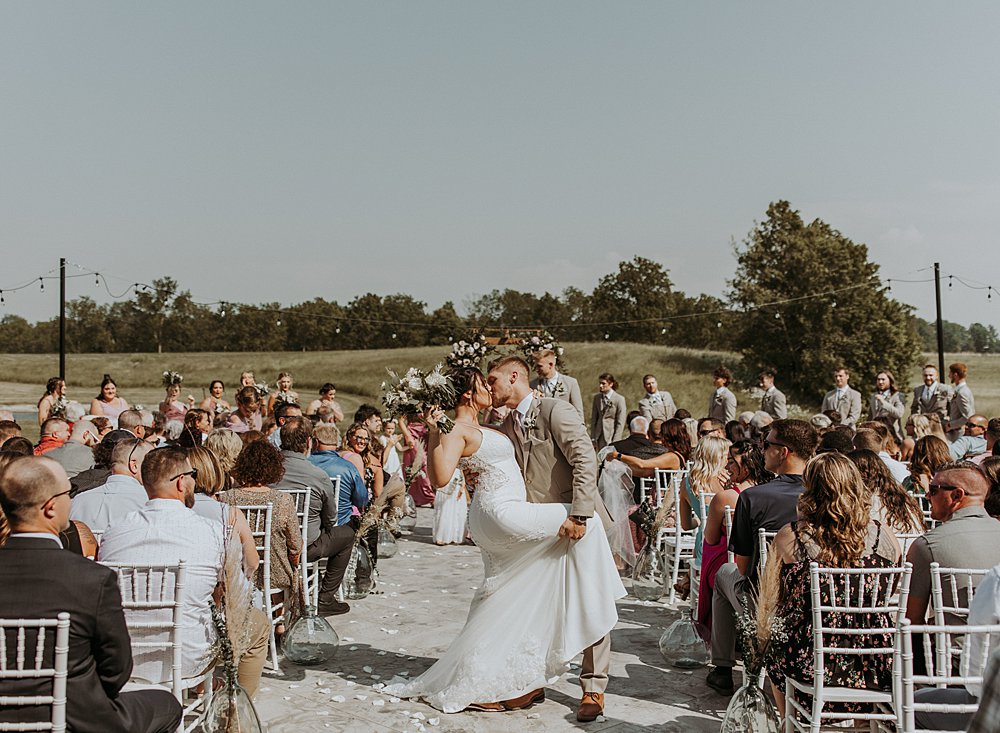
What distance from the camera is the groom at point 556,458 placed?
5.60 metres

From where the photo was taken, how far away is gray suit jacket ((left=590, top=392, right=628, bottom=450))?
1573cm

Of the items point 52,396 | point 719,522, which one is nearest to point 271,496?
point 719,522

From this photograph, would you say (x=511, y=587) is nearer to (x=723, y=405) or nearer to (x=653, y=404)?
(x=653, y=404)

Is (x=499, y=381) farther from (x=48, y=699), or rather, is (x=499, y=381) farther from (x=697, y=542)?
(x=48, y=699)

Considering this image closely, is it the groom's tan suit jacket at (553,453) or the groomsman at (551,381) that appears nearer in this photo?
the groom's tan suit jacket at (553,453)

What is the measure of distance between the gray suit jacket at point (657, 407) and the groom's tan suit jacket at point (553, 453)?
9.88m

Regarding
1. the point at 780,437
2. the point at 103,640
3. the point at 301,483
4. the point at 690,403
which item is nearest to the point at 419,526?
the point at 301,483

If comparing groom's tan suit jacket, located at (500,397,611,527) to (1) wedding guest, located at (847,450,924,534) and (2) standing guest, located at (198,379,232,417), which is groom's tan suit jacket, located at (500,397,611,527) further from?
(2) standing guest, located at (198,379,232,417)

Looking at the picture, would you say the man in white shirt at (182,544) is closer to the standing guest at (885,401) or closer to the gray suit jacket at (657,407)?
the gray suit jacket at (657,407)

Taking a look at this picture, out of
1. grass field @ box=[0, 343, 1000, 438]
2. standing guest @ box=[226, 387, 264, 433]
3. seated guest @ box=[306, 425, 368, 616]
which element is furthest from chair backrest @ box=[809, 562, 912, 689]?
grass field @ box=[0, 343, 1000, 438]

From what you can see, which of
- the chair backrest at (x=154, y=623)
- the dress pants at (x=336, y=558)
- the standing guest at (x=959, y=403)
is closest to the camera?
the chair backrest at (x=154, y=623)

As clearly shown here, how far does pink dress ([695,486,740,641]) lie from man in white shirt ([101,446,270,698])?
3.25 m

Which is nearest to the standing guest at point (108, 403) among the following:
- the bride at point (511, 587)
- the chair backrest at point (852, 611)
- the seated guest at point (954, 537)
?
the bride at point (511, 587)

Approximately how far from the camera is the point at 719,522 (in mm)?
6254
